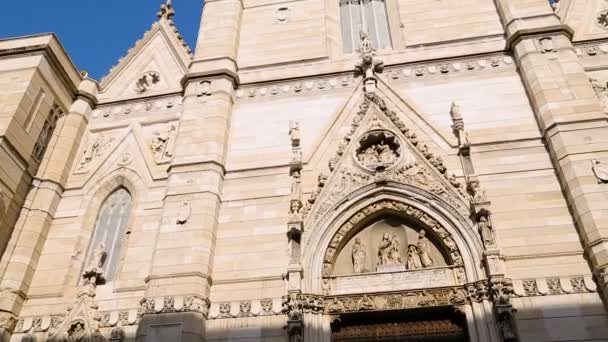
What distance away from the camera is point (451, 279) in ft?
34.4

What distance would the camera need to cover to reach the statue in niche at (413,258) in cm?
1087

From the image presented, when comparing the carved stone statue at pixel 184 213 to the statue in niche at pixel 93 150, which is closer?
the carved stone statue at pixel 184 213

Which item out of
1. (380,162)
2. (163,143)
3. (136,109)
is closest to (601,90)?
(380,162)

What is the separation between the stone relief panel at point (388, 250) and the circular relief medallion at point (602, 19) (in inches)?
324

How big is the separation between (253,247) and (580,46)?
1006cm

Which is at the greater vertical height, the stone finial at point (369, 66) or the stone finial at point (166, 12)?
the stone finial at point (166, 12)

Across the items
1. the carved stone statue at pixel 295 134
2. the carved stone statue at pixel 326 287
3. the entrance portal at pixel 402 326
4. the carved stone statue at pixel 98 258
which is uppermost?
the carved stone statue at pixel 295 134

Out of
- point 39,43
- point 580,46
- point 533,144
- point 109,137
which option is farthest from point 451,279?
point 39,43

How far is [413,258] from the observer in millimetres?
10992

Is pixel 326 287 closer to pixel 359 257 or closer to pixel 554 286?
pixel 359 257

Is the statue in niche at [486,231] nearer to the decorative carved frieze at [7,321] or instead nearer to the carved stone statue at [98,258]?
the carved stone statue at [98,258]

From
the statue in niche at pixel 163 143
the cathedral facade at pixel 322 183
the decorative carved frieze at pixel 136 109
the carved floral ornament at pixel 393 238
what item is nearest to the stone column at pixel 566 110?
the cathedral facade at pixel 322 183

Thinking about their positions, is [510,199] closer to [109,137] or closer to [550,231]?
[550,231]

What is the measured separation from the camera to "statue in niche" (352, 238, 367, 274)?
36.4 feet
